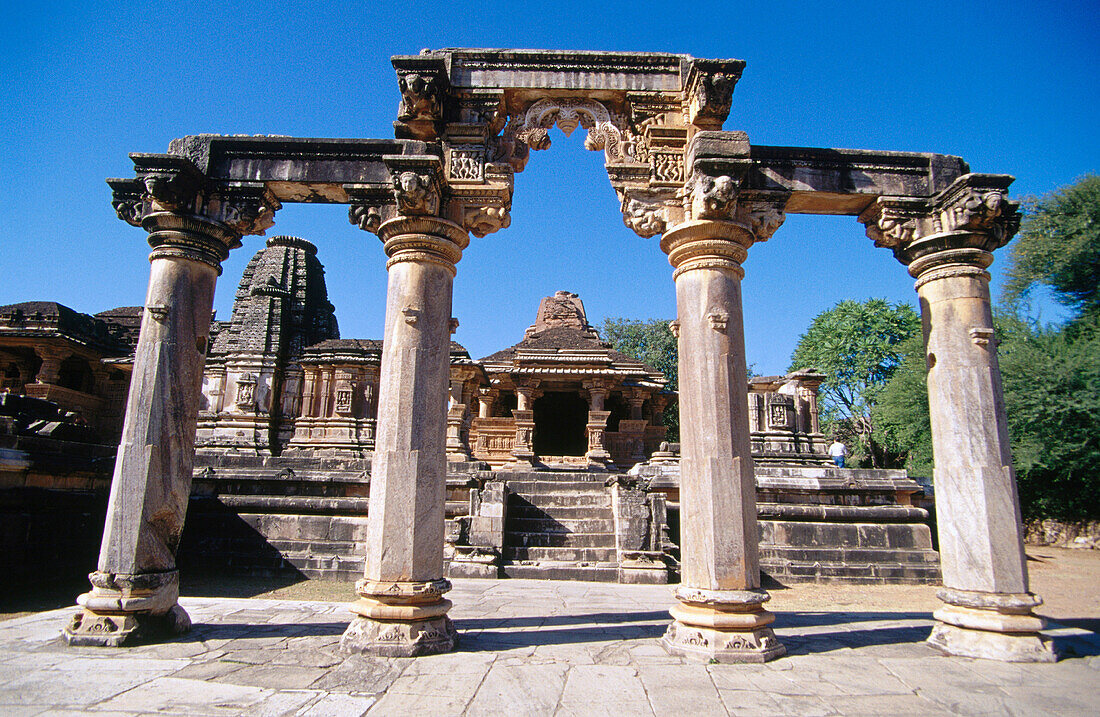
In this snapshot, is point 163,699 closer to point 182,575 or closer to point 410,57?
point 410,57

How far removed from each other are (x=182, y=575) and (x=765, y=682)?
30.0 feet

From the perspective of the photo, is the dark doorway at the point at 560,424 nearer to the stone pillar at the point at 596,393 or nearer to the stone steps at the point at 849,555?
the stone pillar at the point at 596,393

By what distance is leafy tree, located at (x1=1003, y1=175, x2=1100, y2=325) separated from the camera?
18.6 meters

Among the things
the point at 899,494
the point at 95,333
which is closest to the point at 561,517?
the point at 899,494

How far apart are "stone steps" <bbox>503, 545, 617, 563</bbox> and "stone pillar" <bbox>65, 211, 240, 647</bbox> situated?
214 inches

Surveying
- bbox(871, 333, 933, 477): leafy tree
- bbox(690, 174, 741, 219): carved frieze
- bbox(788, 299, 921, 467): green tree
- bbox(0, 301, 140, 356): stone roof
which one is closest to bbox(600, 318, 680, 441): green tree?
bbox(788, 299, 921, 467): green tree

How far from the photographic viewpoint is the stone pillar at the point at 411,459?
4.38 m

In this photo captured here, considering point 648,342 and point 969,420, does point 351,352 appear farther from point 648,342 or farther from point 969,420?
point 648,342

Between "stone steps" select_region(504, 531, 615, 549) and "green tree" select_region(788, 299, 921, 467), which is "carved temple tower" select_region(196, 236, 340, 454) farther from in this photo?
"green tree" select_region(788, 299, 921, 467)

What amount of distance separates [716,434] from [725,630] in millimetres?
1418

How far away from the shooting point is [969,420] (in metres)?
4.94

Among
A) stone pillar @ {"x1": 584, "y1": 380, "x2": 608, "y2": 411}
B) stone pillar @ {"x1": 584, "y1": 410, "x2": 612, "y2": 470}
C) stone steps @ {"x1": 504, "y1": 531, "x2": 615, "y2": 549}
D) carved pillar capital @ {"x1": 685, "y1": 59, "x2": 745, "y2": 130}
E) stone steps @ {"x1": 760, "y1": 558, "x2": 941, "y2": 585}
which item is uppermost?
carved pillar capital @ {"x1": 685, "y1": 59, "x2": 745, "y2": 130}

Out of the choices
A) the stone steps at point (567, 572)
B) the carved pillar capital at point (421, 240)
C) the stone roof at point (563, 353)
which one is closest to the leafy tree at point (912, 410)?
the stone roof at point (563, 353)

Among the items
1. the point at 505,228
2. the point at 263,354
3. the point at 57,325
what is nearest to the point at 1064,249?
the point at 505,228
